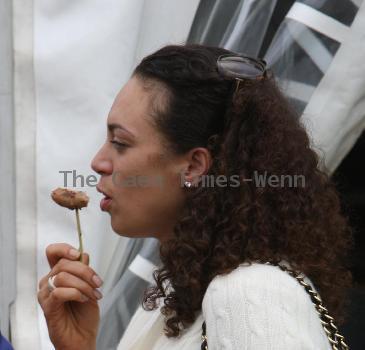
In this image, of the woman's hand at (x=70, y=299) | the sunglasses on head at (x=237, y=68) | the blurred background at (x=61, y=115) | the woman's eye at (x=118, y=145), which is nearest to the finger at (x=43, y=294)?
the woman's hand at (x=70, y=299)

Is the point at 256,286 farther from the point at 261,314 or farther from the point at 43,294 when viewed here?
the point at 43,294

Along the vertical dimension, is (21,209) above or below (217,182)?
below

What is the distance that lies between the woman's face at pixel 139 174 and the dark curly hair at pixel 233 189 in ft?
0.07

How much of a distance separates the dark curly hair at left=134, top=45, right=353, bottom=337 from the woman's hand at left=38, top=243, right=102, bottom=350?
5.2 inches

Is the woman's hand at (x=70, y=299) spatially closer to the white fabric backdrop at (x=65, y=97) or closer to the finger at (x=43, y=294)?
the finger at (x=43, y=294)

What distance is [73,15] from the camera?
1962 millimetres

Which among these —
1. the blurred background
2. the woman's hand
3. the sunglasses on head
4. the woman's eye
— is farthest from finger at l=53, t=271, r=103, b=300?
the blurred background

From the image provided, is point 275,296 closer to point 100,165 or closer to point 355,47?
point 100,165

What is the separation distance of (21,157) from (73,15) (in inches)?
16.0

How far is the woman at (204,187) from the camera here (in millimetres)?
1155

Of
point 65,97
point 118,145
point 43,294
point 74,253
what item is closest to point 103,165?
point 118,145

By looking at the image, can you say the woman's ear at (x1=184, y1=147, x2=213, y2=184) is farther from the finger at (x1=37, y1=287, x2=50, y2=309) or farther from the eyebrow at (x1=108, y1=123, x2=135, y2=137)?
the finger at (x1=37, y1=287, x2=50, y2=309)

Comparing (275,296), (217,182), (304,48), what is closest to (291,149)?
(217,182)

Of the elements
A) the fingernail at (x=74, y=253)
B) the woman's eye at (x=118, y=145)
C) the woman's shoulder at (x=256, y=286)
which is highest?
the woman's shoulder at (x=256, y=286)
